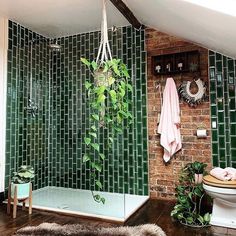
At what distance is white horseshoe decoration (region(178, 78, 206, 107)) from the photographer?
10.5 feet

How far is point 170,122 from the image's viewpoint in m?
3.27

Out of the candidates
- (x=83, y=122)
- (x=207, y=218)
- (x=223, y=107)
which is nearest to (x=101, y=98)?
(x=83, y=122)

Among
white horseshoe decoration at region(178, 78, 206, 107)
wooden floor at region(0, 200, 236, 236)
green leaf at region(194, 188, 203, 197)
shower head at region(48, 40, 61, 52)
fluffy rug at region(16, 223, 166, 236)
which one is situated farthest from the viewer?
shower head at region(48, 40, 61, 52)

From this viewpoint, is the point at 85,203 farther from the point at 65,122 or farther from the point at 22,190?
the point at 65,122

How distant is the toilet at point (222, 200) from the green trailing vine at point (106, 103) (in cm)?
119

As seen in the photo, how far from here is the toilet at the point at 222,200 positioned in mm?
2365

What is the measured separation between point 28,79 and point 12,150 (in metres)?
1.05

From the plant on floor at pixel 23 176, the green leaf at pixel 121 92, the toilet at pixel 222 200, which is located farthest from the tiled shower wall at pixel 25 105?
the toilet at pixel 222 200

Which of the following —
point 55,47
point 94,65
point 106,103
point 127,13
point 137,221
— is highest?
point 127,13

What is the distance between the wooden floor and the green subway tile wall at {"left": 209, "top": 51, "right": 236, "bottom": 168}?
93cm

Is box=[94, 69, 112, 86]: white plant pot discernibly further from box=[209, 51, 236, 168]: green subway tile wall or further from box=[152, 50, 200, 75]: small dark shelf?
box=[209, 51, 236, 168]: green subway tile wall

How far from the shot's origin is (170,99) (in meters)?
3.29

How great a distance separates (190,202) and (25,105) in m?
2.57

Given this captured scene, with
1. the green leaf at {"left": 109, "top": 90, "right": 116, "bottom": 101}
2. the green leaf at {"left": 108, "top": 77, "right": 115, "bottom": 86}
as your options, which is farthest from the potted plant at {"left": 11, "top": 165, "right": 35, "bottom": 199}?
the green leaf at {"left": 108, "top": 77, "right": 115, "bottom": 86}
